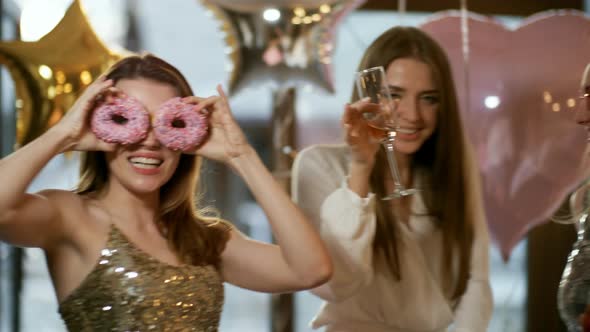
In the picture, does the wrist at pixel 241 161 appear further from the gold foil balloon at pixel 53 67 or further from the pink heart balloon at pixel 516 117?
the pink heart balloon at pixel 516 117

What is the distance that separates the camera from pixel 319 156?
245 centimetres

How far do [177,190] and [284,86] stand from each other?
45.3 inches

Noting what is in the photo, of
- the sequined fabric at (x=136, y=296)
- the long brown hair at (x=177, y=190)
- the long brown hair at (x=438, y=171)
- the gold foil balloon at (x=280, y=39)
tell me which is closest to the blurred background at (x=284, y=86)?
the gold foil balloon at (x=280, y=39)

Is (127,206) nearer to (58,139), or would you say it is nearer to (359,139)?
(58,139)

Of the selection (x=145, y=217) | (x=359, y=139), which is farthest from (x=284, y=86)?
(x=145, y=217)

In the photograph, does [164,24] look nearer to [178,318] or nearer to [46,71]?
[46,71]

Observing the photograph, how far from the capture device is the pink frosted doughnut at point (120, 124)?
1895mm

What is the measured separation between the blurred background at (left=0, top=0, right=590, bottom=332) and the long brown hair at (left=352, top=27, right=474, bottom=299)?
387 mm

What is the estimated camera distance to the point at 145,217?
204 centimetres

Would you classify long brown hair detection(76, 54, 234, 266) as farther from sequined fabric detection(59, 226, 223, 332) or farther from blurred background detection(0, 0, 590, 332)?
blurred background detection(0, 0, 590, 332)

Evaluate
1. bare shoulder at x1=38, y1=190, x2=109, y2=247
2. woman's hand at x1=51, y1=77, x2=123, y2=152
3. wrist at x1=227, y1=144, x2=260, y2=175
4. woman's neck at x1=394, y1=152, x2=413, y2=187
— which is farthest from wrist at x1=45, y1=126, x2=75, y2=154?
woman's neck at x1=394, y1=152, x2=413, y2=187

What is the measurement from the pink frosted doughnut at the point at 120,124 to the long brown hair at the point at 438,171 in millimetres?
753

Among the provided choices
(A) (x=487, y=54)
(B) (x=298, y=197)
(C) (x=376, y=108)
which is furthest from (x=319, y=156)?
(A) (x=487, y=54)

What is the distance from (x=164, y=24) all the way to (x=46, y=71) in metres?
1.13
